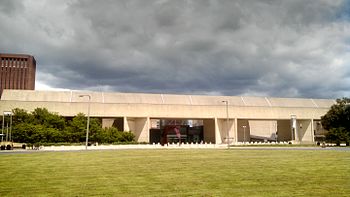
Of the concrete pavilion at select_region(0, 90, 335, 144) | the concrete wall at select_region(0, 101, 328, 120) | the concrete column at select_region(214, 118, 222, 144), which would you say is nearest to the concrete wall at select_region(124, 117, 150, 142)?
the concrete pavilion at select_region(0, 90, 335, 144)

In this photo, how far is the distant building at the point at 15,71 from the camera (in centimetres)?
15275

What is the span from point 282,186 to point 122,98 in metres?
75.8

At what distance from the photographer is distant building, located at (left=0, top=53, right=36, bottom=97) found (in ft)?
501

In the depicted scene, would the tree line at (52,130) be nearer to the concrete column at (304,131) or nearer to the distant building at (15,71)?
the concrete column at (304,131)

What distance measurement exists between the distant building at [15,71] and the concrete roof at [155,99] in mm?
79884

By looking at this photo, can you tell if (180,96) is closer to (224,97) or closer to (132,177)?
(224,97)

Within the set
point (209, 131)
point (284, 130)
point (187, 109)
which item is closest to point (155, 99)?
point (187, 109)

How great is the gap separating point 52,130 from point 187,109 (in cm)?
3372

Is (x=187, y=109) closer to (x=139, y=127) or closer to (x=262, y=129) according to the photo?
(x=139, y=127)

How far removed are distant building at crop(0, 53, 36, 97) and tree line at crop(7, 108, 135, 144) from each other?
93.3 meters

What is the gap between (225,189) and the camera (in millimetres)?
11008

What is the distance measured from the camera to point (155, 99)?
8706 centimetres

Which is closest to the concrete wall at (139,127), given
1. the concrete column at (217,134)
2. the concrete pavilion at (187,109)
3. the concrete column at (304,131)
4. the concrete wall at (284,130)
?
the concrete pavilion at (187,109)

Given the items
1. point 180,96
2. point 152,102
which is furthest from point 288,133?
point 152,102
